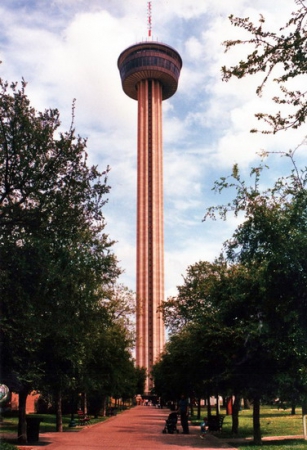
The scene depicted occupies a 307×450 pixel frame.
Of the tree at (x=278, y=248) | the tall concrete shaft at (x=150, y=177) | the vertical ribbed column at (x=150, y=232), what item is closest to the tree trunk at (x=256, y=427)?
the tree at (x=278, y=248)

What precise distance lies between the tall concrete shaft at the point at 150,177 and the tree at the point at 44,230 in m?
117

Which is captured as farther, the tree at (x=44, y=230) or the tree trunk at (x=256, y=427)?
the tree trunk at (x=256, y=427)

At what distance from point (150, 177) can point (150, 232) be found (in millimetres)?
14825

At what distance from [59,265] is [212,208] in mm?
4531

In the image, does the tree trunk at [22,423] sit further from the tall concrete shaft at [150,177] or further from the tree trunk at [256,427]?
the tall concrete shaft at [150,177]

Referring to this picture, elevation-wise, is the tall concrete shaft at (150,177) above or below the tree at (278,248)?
above

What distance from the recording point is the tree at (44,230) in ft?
46.3

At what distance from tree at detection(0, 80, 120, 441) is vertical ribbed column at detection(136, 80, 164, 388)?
384 ft

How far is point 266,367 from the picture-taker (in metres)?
21.1

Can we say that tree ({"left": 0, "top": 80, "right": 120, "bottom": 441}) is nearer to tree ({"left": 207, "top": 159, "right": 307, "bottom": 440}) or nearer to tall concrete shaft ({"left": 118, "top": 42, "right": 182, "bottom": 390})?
tree ({"left": 207, "top": 159, "right": 307, "bottom": 440})

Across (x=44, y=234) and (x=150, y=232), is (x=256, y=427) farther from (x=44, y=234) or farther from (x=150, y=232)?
(x=150, y=232)

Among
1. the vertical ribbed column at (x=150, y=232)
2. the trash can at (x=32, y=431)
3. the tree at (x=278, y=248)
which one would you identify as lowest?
the trash can at (x=32, y=431)

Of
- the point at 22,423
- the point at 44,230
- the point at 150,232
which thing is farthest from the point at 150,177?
the point at 44,230

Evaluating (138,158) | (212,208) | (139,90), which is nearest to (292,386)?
(212,208)
